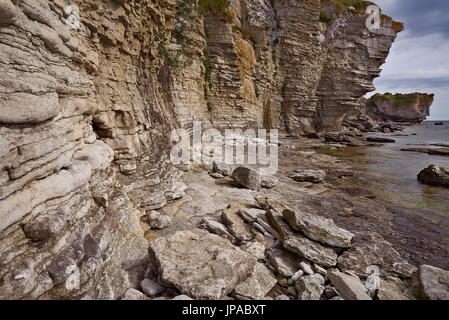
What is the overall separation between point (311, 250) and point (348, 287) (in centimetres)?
80

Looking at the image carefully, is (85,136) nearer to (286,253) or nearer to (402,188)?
(286,253)

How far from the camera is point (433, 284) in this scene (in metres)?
2.71

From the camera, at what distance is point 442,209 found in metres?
6.44

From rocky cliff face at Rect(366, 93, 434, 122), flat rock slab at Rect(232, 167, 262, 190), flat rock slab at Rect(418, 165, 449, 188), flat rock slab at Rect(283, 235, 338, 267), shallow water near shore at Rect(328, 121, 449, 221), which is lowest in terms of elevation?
shallow water near shore at Rect(328, 121, 449, 221)

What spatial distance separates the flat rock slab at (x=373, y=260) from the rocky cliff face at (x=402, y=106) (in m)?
94.3

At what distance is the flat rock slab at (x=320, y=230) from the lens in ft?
11.7

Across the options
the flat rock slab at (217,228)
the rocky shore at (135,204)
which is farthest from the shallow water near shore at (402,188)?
the flat rock slab at (217,228)

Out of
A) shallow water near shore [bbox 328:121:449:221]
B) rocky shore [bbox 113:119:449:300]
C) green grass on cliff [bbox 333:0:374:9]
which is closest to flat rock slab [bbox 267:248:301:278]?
rocky shore [bbox 113:119:449:300]

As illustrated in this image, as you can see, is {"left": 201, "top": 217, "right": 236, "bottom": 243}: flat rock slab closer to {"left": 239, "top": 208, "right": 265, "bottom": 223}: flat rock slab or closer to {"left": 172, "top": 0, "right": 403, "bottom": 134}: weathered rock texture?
{"left": 239, "top": 208, "right": 265, "bottom": 223}: flat rock slab

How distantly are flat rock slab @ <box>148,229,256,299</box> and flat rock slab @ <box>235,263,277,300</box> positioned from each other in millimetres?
71

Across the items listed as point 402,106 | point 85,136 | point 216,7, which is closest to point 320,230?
point 85,136

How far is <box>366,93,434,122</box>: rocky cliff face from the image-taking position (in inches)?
2968

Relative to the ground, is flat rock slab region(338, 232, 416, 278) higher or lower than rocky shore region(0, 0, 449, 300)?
lower

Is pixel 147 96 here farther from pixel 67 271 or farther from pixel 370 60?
pixel 370 60
